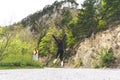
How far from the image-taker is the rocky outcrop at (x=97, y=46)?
6478 centimetres

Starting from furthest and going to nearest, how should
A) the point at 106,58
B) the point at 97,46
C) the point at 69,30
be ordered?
the point at 69,30, the point at 97,46, the point at 106,58

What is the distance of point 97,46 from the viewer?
73562 millimetres

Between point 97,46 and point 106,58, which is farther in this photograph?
point 97,46

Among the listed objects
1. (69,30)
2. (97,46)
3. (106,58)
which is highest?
(69,30)
